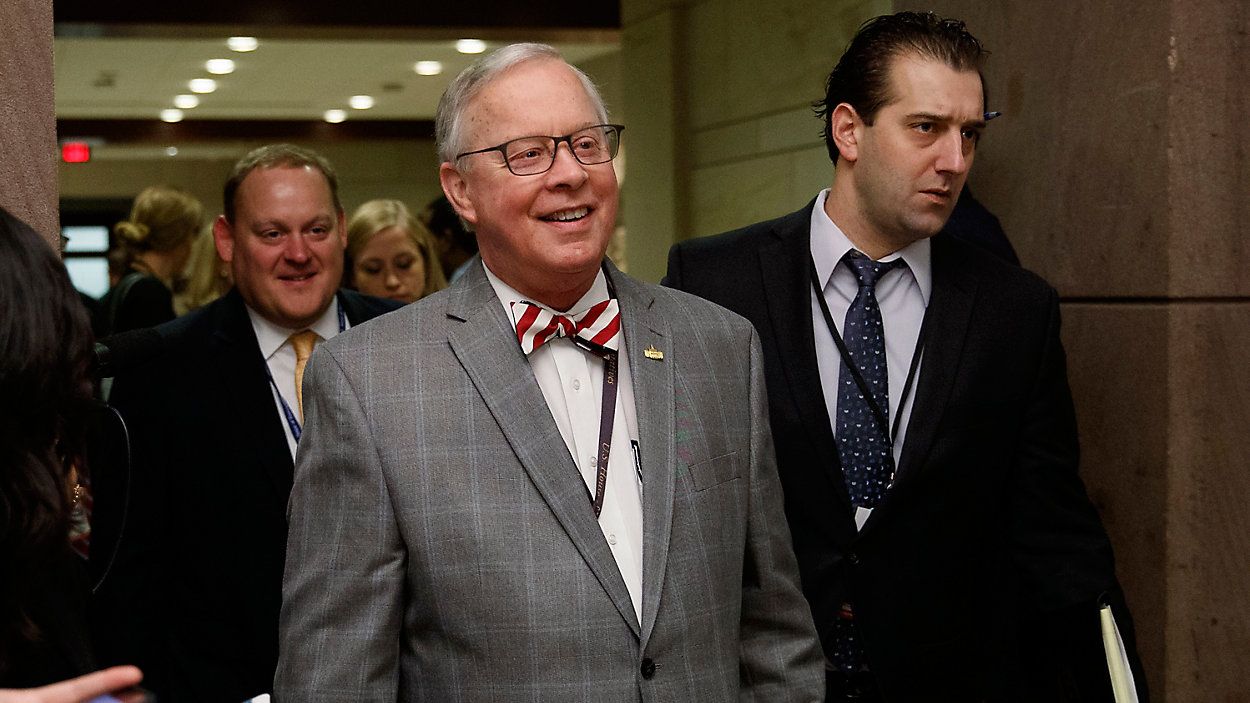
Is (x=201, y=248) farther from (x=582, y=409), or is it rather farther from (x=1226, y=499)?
(x=1226, y=499)

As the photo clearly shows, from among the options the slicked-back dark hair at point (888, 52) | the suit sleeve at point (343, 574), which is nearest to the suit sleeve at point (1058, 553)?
the slicked-back dark hair at point (888, 52)

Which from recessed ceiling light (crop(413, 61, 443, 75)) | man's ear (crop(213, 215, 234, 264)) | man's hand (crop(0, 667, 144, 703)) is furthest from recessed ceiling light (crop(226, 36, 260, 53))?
man's hand (crop(0, 667, 144, 703))

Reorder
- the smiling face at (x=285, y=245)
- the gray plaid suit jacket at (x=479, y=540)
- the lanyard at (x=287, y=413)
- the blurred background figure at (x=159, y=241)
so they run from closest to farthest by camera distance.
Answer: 1. the gray plaid suit jacket at (x=479, y=540)
2. the lanyard at (x=287, y=413)
3. the smiling face at (x=285, y=245)
4. the blurred background figure at (x=159, y=241)

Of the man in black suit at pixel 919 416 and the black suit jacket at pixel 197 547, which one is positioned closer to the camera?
the man in black suit at pixel 919 416

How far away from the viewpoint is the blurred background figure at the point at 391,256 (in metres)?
5.10

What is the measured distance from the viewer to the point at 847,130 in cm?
294

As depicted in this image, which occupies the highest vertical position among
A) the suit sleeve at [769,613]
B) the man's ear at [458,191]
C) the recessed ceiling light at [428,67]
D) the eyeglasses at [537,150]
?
the recessed ceiling light at [428,67]

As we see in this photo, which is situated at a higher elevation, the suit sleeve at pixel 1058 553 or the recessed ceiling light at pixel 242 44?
the recessed ceiling light at pixel 242 44

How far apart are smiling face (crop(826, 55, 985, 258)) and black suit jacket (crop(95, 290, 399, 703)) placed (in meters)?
1.40

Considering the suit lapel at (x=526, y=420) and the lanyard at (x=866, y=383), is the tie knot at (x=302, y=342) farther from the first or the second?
the lanyard at (x=866, y=383)

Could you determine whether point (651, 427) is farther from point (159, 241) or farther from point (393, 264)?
point (159, 241)

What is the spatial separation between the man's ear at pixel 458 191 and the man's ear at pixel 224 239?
1274mm

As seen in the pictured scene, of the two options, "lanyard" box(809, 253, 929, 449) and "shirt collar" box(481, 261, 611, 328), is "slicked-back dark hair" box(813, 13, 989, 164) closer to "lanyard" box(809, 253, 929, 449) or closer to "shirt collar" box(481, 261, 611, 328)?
"lanyard" box(809, 253, 929, 449)

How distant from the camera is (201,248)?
5215 mm
